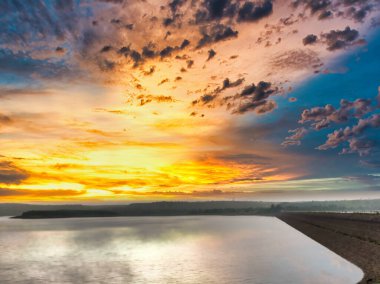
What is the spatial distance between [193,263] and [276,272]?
11104 mm

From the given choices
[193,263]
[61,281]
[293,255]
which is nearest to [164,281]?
[61,281]

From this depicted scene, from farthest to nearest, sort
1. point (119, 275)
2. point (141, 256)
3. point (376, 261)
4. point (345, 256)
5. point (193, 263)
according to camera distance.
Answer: point (141, 256) < point (345, 256) < point (193, 263) < point (376, 261) < point (119, 275)

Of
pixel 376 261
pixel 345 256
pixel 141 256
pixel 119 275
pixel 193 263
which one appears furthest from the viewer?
pixel 141 256

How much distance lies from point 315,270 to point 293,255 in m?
14.1

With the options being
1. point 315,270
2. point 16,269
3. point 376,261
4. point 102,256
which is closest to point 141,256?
point 102,256

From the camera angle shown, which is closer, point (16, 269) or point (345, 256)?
point (16, 269)

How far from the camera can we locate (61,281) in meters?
35.7

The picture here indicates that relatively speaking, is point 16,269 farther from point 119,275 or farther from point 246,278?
point 246,278

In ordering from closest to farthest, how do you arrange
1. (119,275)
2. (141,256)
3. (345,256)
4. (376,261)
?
(119,275), (376,261), (345,256), (141,256)

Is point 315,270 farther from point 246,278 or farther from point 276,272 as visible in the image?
point 246,278

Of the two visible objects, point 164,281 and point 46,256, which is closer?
point 164,281

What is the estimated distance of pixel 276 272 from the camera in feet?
126

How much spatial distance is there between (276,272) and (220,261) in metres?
10.7

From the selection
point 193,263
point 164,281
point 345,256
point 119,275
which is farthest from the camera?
point 345,256
